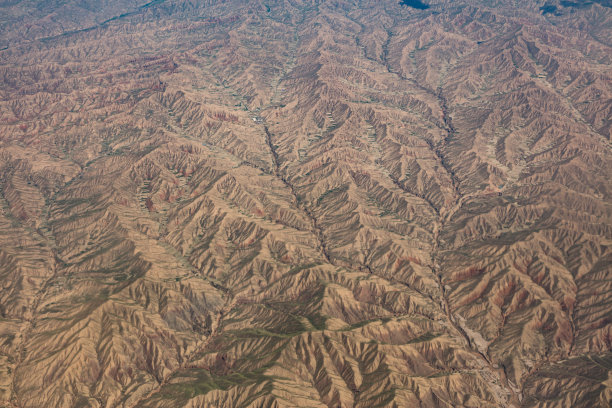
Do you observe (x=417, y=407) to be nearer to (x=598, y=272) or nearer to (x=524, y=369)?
(x=524, y=369)

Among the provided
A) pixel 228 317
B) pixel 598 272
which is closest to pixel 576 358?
pixel 598 272

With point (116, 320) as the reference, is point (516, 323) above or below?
below

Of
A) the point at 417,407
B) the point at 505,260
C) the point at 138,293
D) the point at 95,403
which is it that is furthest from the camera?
the point at 505,260

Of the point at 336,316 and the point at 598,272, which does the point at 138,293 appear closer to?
the point at 336,316

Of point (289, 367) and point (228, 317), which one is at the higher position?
point (289, 367)

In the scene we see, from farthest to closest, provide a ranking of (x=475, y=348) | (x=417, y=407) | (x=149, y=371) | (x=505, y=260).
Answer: (x=505, y=260)
(x=475, y=348)
(x=149, y=371)
(x=417, y=407)

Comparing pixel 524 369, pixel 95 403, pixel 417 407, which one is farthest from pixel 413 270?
pixel 95 403

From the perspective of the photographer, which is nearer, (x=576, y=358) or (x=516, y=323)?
(x=576, y=358)

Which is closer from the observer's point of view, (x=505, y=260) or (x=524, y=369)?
(x=524, y=369)

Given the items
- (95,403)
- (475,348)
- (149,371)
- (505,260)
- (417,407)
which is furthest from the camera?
(505,260)
